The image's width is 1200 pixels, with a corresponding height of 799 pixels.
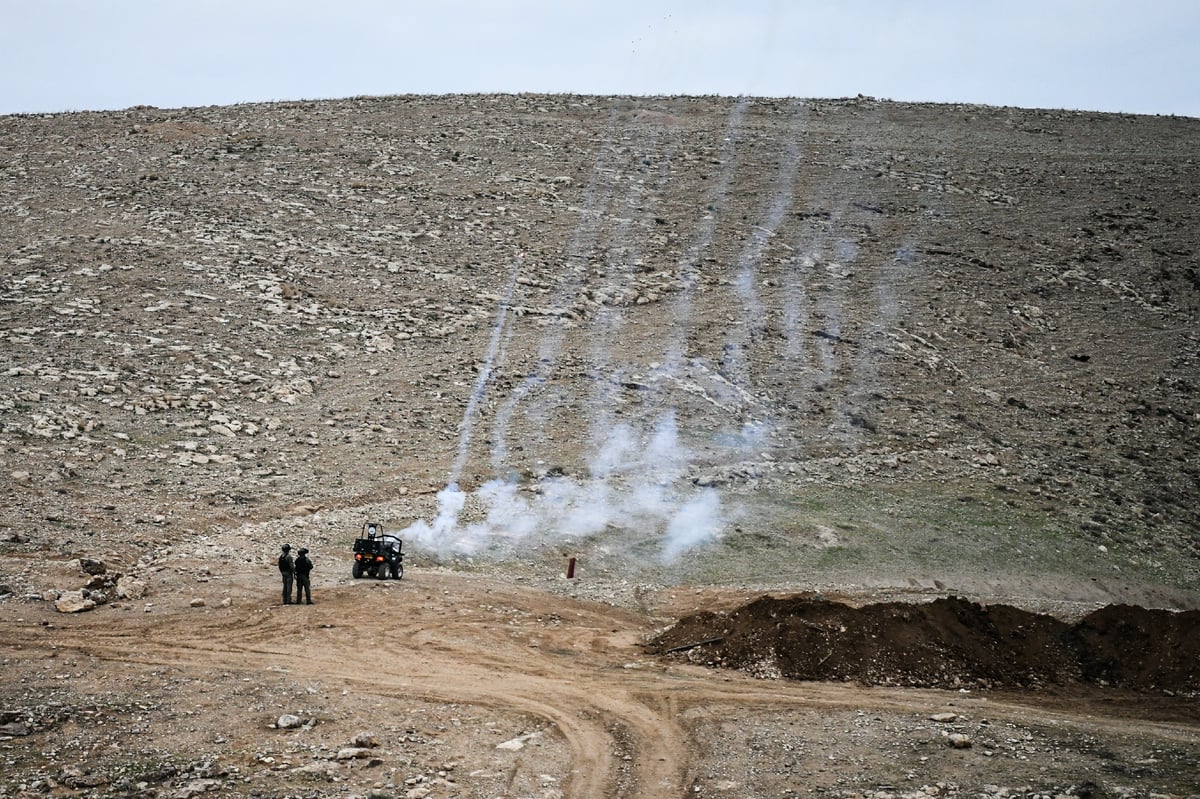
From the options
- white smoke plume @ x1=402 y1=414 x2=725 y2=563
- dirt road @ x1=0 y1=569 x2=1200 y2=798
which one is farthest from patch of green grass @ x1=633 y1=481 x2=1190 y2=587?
dirt road @ x1=0 y1=569 x2=1200 y2=798

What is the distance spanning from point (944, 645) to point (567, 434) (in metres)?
14.7

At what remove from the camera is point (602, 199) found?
48.1 meters

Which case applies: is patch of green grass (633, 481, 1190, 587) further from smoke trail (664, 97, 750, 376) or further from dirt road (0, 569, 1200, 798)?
smoke trail (664, 97, 750, 376)

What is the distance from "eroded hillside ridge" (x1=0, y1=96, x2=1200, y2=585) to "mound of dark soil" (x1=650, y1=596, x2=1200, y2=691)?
7356mm

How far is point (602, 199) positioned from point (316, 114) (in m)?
19.4

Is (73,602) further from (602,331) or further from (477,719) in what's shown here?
(602,331)

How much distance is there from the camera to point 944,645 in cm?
1839

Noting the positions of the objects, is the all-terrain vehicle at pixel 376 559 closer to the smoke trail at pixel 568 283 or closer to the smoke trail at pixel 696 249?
the smoke trail at pixel 568 283

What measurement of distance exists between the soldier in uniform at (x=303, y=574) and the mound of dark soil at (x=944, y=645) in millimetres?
6908

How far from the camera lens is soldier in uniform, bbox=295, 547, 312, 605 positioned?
64.6 ft

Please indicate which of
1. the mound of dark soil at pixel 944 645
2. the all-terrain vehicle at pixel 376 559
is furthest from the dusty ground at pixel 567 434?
the all-terrain vehicle at pixel 376 559

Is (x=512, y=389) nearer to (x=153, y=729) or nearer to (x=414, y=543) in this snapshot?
(x=414, y=543)

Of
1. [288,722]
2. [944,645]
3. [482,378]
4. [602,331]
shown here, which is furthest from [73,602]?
[602,331]

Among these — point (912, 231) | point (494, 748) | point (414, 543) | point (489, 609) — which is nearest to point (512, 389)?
point (414, 543)
